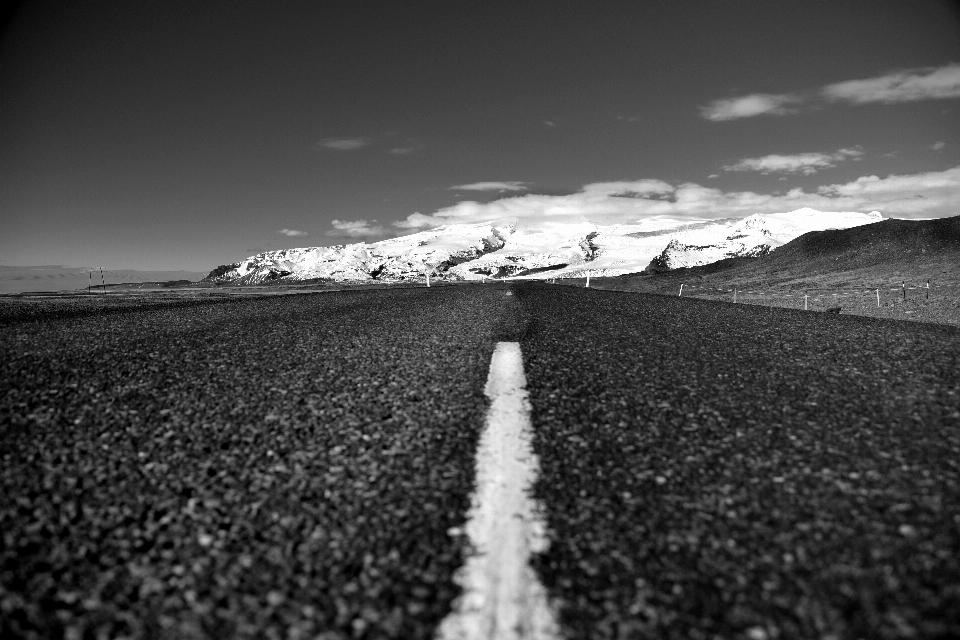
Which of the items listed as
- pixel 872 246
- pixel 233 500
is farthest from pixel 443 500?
pixel 872 246

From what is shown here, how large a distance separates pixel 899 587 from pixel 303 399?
3.67 m

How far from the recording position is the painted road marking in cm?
164

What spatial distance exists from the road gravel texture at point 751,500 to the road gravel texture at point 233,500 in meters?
0.54

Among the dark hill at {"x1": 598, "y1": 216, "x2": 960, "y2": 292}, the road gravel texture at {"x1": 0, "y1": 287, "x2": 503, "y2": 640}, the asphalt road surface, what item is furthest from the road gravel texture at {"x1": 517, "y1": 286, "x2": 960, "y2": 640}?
the dark hill at {"x1": 598, "y1": 216, "x2": 960, "y2": 292}

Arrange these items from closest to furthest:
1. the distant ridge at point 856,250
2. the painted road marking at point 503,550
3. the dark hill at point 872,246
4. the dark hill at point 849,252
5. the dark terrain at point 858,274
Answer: the painted road marking at point 503,550
the dark terrain at point 858,274
the dark hill at point 849,252
the distant ridge at point 856,250
the dark hill at point 872,246

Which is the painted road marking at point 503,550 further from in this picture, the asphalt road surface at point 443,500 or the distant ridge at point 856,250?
the distant ridge at point 856,250

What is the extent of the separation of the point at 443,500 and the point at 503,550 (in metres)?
0.50

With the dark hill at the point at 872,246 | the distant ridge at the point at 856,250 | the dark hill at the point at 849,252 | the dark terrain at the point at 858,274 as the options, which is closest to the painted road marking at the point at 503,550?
the dark terrain at the point at 858,274

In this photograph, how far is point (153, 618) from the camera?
1.70 meters

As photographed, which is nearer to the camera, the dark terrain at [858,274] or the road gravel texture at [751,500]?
the road gravel texture at [751,500]

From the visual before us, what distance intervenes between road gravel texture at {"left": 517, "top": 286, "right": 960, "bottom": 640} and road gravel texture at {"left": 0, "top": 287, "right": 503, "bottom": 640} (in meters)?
0.54

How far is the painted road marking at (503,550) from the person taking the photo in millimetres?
1638

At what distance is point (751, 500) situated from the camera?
242 centimetres

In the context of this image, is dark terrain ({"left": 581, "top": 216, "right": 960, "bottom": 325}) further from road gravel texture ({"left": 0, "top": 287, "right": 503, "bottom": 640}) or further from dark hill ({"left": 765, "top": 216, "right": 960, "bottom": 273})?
road gravel texture ({"left": 0, "top": 287, "right": 503, "bottom": 640})
